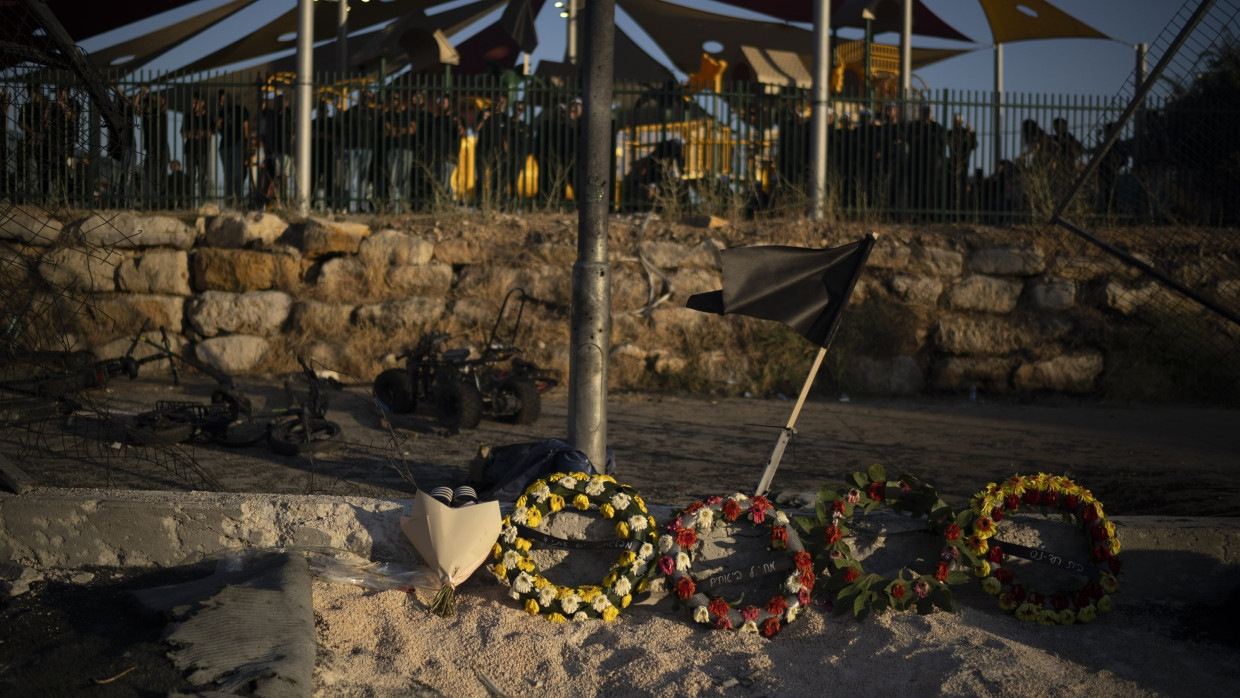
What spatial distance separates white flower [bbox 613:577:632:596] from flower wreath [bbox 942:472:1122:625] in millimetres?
1444

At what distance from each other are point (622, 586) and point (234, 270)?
8.46 meters

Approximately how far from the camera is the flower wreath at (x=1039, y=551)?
15.2 feet

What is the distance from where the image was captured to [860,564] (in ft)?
15.8

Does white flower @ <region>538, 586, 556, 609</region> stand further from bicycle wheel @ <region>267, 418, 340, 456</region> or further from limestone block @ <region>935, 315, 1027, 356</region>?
limestone block @ <region>935, 315, 1027, 356</region>

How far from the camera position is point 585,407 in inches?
227

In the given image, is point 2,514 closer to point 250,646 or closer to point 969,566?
point 250,646

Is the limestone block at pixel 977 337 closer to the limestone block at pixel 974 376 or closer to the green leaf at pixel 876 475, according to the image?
the limestone block at pixel 974 376

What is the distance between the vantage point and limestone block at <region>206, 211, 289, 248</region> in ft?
38.5

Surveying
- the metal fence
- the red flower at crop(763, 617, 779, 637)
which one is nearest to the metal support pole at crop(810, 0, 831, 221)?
the metal fence

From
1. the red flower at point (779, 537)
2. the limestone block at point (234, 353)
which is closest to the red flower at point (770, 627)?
the red flower at point (779, 537)

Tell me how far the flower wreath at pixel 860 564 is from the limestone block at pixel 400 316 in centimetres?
704

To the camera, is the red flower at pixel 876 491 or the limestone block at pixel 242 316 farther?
the limestone block at pixel 242 316

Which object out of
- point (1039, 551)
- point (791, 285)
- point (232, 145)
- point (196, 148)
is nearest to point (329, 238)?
point (232, 145)

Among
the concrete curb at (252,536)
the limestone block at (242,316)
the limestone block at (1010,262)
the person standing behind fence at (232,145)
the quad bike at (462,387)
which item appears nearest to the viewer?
the concrete curb at (252,536)
